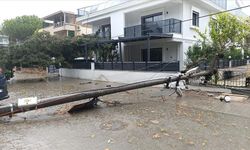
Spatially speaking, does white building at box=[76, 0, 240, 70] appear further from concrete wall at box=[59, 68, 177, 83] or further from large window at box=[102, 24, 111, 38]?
concrete wall at box=[59, 68, 177, 83]

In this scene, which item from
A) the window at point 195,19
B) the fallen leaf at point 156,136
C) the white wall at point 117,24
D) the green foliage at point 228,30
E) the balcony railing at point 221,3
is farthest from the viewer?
the balcony railing at point 221,3

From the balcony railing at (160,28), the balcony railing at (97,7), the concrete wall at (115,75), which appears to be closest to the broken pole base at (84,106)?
the concrete wall at (115,75)

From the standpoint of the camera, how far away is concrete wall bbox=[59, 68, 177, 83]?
1519cm

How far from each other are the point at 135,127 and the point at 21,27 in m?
45.7

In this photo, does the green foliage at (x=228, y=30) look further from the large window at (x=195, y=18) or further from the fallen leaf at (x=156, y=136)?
the fallen leaf at (x=156, y=136)

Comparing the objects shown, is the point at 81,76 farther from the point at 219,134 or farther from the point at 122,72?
the point at 219,134

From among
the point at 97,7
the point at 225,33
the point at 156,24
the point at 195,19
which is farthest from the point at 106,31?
the point at 225,33

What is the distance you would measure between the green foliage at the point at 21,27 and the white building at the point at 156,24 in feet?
86.9

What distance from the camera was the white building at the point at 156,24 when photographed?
1736 centimetres

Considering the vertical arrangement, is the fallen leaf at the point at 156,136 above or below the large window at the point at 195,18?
below

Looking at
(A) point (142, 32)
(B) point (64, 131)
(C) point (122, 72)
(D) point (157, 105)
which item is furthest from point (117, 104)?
(A) point (142, 32)

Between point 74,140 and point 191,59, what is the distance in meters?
12.9

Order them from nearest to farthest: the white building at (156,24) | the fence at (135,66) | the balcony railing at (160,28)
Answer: the fence at (135,66) < the balcony railing at (160,28) < the white building at (156,24)

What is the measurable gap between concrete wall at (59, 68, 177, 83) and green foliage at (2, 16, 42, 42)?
26.1 m
